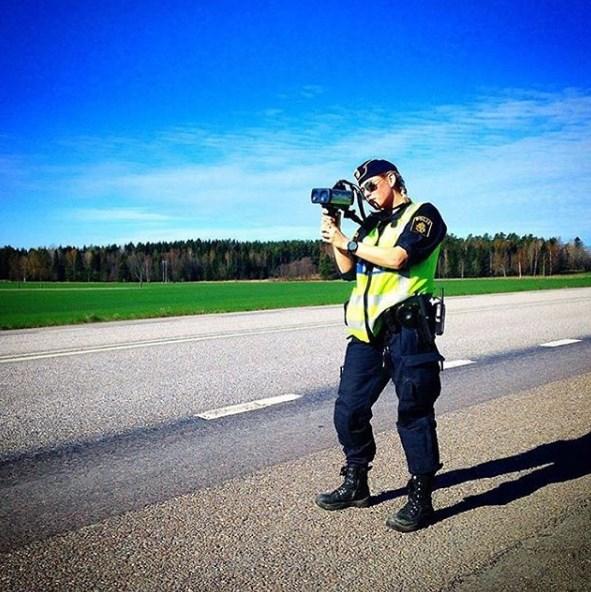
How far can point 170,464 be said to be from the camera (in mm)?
4266

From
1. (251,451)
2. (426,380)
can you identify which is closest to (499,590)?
(426,380)

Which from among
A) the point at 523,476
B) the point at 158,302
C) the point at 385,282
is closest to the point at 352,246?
the point at 385,282

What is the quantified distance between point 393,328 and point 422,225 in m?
0.60

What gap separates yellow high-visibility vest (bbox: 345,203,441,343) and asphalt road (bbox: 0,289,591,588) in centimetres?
148

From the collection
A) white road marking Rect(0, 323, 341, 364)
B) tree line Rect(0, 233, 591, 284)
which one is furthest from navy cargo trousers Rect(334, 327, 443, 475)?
tree line Rect(0, 233, 591, 284)

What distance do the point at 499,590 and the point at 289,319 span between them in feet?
42.6

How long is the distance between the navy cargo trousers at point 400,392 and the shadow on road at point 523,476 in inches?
15.6

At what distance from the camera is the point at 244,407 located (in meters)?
5.91

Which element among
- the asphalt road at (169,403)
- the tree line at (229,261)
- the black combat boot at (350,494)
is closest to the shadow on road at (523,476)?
the black combat boot at (350,494)

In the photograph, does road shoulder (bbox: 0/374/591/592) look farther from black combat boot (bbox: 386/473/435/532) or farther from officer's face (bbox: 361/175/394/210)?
officer's face (bbox: 361/175/394/210)

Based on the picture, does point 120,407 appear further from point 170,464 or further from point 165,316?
point 165,316

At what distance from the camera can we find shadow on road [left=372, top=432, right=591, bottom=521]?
363 centimetres

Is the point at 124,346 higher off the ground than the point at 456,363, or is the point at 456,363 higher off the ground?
the point at 124,346

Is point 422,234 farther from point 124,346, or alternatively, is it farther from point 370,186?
point 124,346
